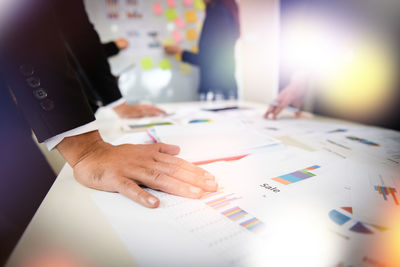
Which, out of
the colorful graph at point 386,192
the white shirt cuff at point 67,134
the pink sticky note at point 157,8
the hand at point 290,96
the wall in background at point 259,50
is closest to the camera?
the colorful graph at point 386,192

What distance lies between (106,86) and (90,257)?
0.89 m

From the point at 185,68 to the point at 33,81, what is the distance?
251 centimetres

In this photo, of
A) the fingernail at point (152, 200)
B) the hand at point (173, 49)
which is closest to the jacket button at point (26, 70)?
the fingernail at point (152, 200)

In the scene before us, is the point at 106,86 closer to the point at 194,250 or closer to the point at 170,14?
the point at 194,250

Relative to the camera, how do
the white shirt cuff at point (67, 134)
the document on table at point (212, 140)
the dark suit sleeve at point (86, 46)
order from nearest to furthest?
the white shirt cuff at point (67, 134)
the document on table at point (212, 140)
the dark suit sleeve at point (86, 46)

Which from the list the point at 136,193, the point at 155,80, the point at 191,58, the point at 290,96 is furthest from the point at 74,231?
the point at 155,80

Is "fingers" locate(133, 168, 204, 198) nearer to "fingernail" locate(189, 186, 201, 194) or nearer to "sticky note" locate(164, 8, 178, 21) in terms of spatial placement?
"fingernail" locate(189, 186, 201, 194)

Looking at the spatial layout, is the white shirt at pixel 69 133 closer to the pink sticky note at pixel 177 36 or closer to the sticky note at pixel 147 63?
the sticky note at pixel 147 63

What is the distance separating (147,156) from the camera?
0.49 meters

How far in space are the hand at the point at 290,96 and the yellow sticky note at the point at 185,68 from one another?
1861mm

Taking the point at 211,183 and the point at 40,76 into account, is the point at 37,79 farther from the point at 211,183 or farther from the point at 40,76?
the point at 211,183

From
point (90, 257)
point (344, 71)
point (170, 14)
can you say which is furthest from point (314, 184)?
point (170, 14)

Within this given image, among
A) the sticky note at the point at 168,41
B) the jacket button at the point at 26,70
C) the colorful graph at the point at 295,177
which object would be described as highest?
the sticky note at the point at 168,41

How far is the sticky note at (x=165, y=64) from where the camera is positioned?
9.04ft
